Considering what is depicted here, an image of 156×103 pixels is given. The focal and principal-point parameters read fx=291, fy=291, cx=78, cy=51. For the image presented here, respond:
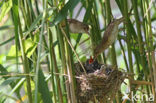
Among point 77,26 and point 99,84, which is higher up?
point 77,26

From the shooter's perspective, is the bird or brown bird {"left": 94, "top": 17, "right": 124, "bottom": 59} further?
the bird

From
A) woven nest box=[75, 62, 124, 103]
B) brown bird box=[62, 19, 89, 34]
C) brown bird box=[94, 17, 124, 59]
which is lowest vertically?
woven nest box=[75, 62, 124, 103]

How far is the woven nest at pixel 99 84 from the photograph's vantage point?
850 mm

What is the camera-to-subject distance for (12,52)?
3.45ft

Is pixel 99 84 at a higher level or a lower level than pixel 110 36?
lower

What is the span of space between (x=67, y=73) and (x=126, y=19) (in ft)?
0.81

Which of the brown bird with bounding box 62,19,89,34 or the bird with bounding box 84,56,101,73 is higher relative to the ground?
the brown bird with bounding box 62,19,89,34

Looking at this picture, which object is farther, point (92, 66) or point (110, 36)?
point (92, 66)

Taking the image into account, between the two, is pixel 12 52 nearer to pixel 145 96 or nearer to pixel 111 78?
pixel 111 78

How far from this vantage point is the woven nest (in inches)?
33.4

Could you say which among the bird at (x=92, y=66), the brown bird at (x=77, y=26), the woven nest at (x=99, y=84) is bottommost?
the woven nest at (x=99, y=84)

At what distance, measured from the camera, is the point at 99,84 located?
0.88 metres

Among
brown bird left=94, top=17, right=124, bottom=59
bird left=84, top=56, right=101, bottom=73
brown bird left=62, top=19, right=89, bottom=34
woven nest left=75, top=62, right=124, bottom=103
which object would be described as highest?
brown bird left=62, top=19, right=89, bottom=34

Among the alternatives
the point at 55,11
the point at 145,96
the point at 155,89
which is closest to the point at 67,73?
the point at 55,11
